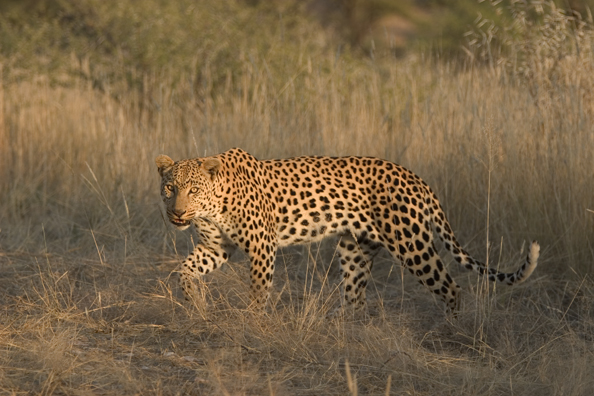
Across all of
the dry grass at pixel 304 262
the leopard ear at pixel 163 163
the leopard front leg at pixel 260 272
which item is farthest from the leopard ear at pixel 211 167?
the dry grass at pixel 304 262

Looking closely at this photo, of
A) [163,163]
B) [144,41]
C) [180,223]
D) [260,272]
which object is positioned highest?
[144,41]

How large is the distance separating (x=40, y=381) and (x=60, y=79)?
306 inches

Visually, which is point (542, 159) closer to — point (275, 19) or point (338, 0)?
point (275, 19)

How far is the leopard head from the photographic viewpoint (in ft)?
17.0

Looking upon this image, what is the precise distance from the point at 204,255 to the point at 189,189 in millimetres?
544

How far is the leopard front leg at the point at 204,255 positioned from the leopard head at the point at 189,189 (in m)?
0.17

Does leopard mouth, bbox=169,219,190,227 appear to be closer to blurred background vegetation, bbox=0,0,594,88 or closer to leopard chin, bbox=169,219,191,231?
leopard chin, bbox=169,219,191,231

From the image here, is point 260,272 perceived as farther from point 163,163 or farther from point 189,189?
point 163,163

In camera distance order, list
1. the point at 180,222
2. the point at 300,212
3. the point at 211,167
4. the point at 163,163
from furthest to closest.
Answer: the point at 300,212 → the point at 163,163 → the point at 211,167 → the point at 180,222

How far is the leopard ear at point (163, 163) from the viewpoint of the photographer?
548cm

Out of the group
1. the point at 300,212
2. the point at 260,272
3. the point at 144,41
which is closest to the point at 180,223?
the point at 260,272

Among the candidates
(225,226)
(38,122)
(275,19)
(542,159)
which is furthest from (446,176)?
(275,19)

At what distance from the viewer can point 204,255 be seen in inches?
219

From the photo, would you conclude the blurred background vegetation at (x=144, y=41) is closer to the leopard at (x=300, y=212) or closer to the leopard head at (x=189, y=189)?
the leopard at (x=300, y=212)
